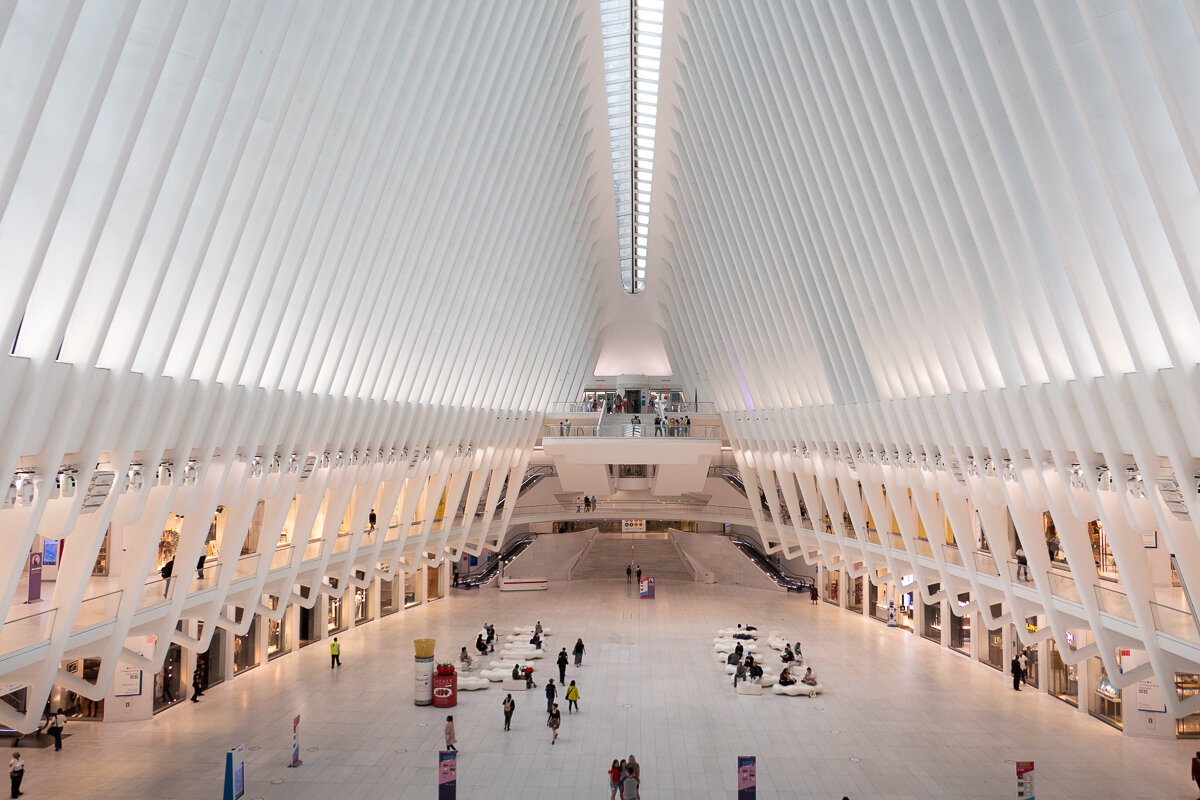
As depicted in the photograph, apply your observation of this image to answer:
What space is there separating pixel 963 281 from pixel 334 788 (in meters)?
14.3

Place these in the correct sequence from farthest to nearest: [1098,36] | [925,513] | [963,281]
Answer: [925,513]
[963,281]
[1098,36]

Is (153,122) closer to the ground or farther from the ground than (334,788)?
farther from the ground

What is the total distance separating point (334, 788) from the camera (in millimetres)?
14711

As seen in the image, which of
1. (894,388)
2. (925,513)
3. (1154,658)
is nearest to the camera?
(1154,658)

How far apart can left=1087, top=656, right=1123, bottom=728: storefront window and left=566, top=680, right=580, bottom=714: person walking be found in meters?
12.0

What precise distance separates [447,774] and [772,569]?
94.2 feet

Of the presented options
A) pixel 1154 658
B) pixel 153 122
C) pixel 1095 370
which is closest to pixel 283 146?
pixel 153 122

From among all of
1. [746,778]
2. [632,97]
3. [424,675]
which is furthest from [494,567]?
[746,778]

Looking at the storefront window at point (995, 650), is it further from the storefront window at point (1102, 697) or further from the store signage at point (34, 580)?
the store signage at point (34, 580)

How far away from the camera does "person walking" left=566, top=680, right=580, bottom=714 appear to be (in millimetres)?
19328

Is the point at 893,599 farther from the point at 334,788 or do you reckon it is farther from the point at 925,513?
the point at 334,788

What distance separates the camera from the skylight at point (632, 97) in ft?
73.8

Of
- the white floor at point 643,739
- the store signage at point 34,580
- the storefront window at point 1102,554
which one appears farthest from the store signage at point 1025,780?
the store signage at point 34,580

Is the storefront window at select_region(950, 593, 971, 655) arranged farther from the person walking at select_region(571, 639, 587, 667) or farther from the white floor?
the person walking at select_region(571, 639, 587, 667)
